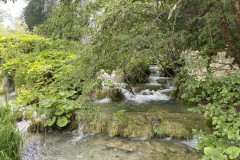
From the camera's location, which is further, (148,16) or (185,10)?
(185,10)

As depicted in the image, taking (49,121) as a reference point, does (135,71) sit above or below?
above

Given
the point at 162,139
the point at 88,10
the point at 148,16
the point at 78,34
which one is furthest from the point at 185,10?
the point at 162,139

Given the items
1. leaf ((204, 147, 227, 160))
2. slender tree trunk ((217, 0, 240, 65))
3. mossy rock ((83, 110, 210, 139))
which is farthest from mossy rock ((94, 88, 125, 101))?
leaf ((204, 147, 227, 160))

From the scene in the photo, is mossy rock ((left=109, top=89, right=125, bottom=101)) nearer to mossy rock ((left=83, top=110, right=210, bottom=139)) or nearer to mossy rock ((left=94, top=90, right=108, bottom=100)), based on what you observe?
mossy rock ((left=94, top=90, right=108, bottom=100))

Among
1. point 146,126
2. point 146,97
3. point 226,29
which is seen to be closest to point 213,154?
point 146,126

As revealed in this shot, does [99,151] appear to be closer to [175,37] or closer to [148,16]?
[175,37]

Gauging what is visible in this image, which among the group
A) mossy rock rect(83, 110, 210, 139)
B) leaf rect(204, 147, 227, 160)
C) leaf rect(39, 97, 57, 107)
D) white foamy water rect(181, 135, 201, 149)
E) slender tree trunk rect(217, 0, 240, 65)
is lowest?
white foamy water rect(181, 135, 201, 149)

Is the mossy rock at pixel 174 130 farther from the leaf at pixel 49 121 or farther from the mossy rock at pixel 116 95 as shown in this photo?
the mossy rock at pixel 116 95

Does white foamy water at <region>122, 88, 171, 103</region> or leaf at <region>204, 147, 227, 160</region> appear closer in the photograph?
leaf at <region>204, 147, 227, 160</region>

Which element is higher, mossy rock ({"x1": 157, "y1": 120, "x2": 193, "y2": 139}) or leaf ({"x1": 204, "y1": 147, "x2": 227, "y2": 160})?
leaf ({"x1": 204, "y1": 147, "x2": 227, "y2": 160})

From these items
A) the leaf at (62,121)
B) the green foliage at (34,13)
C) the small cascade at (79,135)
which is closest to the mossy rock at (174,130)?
the small cascade at (79,135)

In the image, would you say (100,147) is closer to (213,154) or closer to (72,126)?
(72,126)

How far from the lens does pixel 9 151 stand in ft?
9.34

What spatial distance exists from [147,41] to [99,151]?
3.12m
